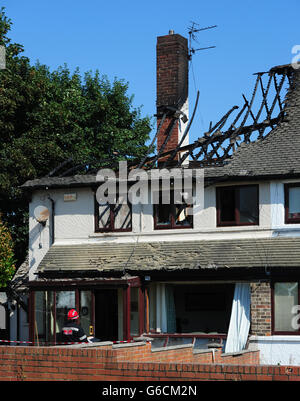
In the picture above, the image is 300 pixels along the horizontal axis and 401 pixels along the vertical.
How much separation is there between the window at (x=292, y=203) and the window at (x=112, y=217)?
204 inches

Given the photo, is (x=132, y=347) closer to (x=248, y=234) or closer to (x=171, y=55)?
(x=248, y=234)

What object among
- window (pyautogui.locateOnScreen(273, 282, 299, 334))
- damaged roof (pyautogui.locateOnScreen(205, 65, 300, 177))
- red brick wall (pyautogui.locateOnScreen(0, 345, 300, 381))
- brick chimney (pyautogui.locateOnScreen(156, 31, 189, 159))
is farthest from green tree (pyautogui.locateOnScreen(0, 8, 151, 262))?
red brick wall (pyautogui.locateOnScreen(0, 345, 300, 381))

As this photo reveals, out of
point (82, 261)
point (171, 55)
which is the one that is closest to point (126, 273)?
point (82, 261)

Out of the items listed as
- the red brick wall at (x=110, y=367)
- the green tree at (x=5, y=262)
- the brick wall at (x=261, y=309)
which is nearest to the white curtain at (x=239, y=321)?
the brick wall at (x=261, y=309)

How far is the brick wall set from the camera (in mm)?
22438

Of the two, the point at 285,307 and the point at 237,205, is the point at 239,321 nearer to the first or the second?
the point at 285,307

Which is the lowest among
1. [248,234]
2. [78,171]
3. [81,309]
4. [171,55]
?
[81,309]

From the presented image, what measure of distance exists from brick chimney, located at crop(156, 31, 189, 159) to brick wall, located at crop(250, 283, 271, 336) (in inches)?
300

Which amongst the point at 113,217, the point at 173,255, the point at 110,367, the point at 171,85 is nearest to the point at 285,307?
the point at 173,255

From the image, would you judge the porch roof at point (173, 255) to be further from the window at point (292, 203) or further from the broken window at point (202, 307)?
the broken window at point (202, 307)

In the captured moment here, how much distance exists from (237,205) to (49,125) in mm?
14322

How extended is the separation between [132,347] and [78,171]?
21933mm
